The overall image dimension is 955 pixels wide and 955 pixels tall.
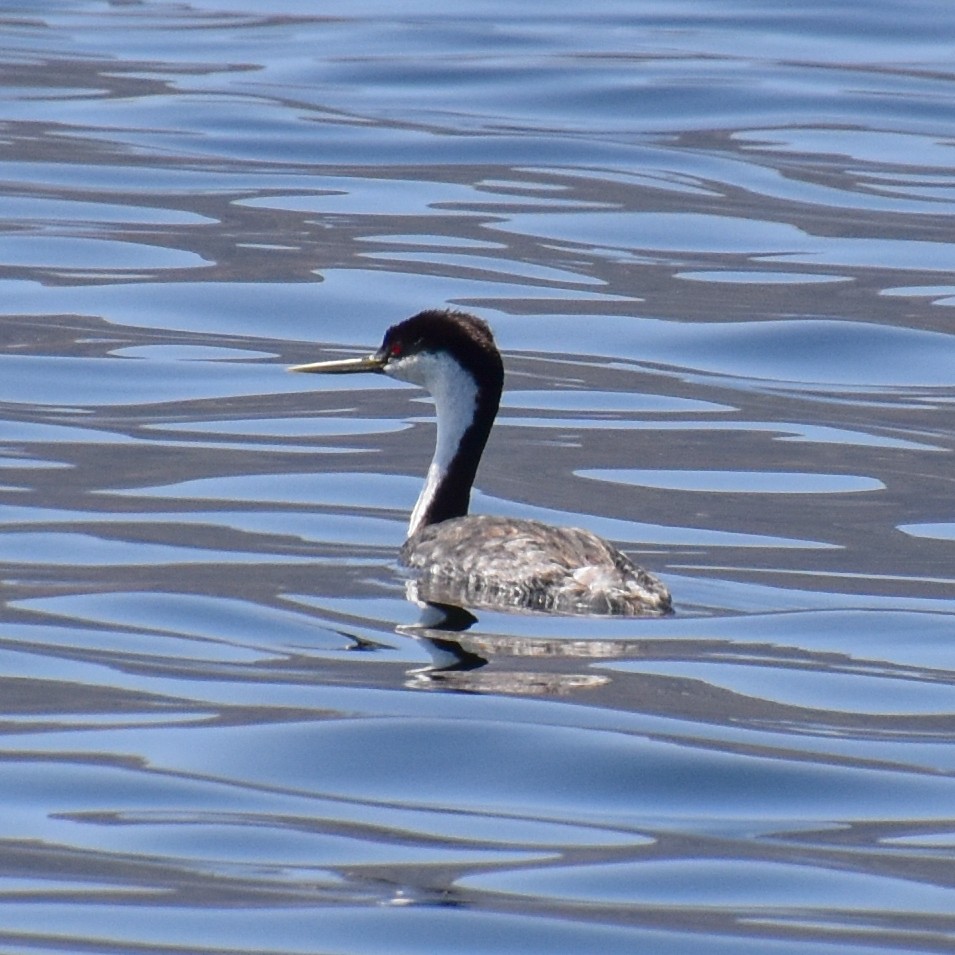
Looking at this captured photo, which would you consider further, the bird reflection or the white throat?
the white throat

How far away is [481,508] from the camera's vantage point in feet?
40.7

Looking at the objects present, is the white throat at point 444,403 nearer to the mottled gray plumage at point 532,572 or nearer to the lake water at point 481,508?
the lake water at point 481,508

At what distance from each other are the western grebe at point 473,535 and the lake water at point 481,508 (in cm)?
19

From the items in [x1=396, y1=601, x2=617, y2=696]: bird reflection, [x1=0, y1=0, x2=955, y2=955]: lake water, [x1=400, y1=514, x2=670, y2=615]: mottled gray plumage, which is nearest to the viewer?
[x1=0, y1=0, x2=955, y2=955]: lake water

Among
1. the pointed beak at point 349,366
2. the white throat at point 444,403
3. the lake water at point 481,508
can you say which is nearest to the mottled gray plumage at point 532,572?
the lake water at point 481,508

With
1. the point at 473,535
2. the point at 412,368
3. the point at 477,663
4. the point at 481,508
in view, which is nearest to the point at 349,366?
the point at 412,368

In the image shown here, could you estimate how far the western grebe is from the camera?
962 cm

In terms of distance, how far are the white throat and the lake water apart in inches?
15.2

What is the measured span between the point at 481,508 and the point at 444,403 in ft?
4.25

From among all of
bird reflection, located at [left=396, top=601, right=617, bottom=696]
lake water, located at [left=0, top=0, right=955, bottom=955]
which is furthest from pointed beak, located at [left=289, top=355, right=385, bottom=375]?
bird reflection, located at [left=396, top=601, right=617, bottom=696]

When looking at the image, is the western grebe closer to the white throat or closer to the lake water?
the white throat

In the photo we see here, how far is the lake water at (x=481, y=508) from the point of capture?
6816 millimetres

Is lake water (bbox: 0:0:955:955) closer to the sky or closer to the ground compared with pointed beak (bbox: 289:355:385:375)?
closer to the ground

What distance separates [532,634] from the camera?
9.41 m
